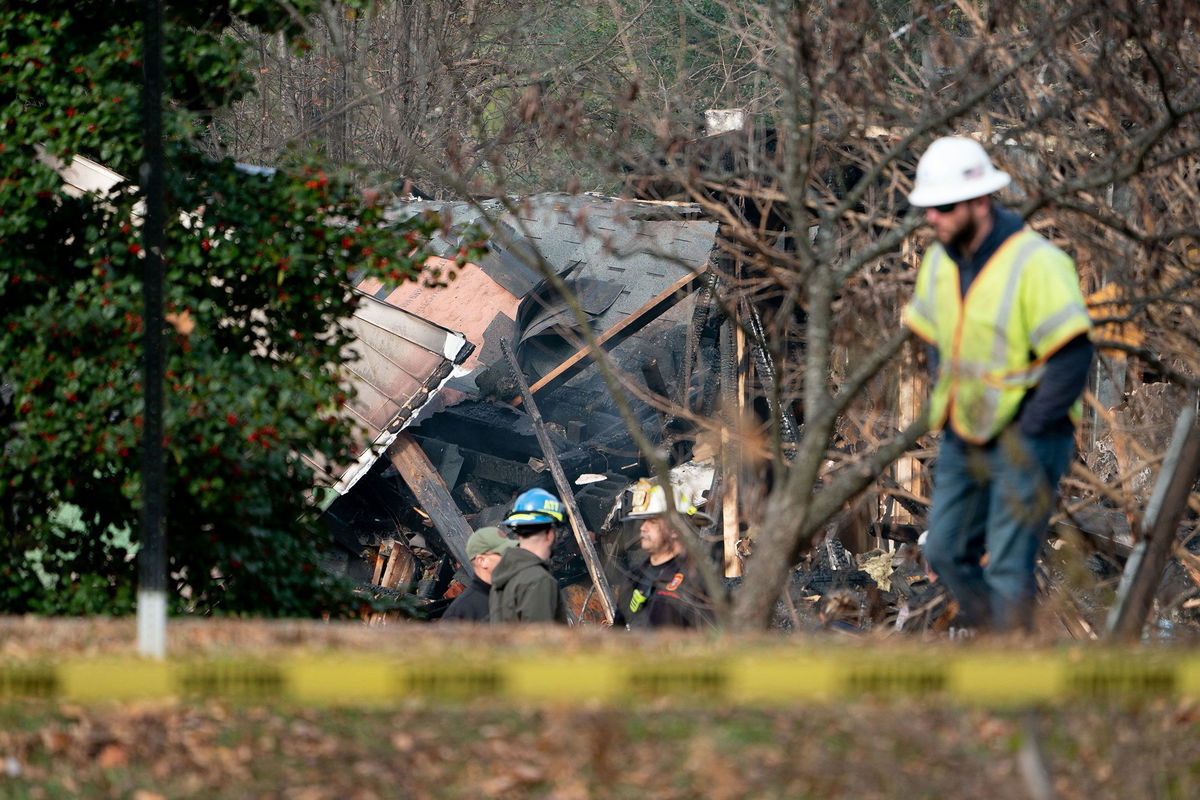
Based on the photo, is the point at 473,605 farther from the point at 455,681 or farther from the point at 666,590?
the point at 455,681

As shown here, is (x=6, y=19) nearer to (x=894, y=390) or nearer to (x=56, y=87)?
(x=56, y=87)

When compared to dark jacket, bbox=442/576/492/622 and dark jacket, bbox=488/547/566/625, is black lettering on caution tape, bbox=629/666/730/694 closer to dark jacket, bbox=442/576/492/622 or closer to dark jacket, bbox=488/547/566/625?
dark jacket, bbox=488/547/566/625

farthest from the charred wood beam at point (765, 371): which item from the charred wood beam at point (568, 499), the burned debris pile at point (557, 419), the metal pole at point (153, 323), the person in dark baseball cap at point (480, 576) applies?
the metal pole at point (153, 323)

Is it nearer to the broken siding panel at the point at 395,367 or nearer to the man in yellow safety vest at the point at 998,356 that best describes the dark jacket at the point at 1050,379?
the man in yellow safety vest at the point at 998,356

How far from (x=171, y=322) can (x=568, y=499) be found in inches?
286

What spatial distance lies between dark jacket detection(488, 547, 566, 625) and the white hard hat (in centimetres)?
287

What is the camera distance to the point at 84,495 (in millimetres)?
5902

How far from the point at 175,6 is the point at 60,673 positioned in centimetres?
382

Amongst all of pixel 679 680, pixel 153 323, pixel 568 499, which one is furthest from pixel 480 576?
pixel 568 499

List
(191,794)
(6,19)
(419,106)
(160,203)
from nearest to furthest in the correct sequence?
1. (191,794)
2. (160,203)
3. (6,19)
4. (419,106)

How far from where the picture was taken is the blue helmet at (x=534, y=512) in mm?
6738

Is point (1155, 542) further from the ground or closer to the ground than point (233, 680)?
further from the ground

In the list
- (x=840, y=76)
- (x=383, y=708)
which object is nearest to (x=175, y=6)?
(x=840, y=76)

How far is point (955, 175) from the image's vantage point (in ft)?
13.9
